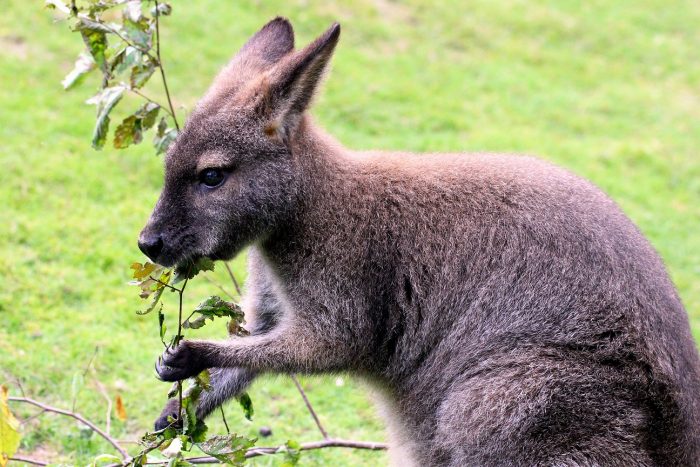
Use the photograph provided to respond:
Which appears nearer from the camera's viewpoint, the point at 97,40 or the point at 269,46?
the point at 97,40

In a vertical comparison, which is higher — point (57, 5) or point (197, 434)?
point (57, 5)

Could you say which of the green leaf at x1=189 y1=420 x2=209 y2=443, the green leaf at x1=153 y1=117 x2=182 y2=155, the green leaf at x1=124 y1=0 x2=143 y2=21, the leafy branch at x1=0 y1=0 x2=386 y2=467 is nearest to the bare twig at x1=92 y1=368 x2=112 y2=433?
the leafy branch at x1=0 y1=0 x2=386 y2=467

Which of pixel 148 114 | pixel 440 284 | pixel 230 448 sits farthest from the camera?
pixel 148 114

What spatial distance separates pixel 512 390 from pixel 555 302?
46 centimetres

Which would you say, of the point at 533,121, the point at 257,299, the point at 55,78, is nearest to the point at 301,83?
the point at 257,299

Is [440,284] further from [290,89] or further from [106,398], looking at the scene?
[106,398]

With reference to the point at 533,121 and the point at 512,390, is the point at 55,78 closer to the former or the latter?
the point at 533,121

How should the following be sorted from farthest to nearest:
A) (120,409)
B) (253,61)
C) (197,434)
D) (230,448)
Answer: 1. (120,409)
2. (253,61)
3. (197,434)
4. (230,448)

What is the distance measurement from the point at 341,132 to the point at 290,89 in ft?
18.2

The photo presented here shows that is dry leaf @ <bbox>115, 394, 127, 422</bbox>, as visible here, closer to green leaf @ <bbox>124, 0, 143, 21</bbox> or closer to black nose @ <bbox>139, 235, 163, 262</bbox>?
black nose @ <bbox>139, 235, 163, 262</bbox>

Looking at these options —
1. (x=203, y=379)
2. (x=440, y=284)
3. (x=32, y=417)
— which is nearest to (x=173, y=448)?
(x=203, y=379)

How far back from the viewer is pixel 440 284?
4520 millimetres

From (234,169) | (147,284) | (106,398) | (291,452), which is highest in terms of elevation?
(234,169)

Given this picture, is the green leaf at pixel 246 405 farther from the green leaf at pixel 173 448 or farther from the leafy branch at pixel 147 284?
the green leaf at pixel 173 448
